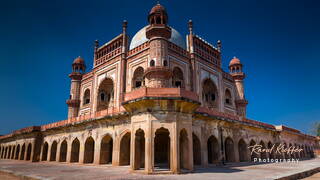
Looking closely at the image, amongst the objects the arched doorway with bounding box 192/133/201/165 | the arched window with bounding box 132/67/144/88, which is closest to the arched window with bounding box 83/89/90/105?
the arched window with bounding box 132/67/144/88

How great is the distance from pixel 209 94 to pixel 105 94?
12.7 meters

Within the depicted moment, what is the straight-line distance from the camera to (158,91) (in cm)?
1117

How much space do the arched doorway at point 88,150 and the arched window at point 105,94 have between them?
746 cm

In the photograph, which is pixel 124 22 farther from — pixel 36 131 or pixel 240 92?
pixel 240 92

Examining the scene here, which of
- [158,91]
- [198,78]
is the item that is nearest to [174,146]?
[158,91]

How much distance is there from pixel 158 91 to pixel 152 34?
29.5 feet

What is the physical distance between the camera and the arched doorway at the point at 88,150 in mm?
19020

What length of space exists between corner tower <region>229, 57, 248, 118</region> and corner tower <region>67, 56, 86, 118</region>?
20.8 m

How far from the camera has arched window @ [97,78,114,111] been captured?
87.6 feet

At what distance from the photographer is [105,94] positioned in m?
27.7

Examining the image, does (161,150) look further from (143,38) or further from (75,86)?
A: (75,86)

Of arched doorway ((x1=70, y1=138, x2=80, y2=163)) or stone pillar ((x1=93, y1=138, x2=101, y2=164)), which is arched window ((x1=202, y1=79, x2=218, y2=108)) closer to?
stone pillar ((x1=93, y1=138, x2=101, y2=164))

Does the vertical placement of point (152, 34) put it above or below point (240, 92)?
above

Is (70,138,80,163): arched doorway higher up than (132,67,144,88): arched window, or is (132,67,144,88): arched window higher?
(132,67,144,88): arched window
